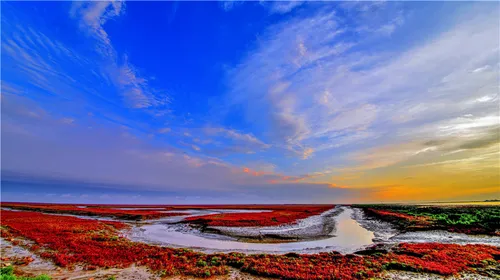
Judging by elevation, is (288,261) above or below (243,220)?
above

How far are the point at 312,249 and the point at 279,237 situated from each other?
757 cm

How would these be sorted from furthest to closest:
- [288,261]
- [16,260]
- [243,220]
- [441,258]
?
1. [243,220]
2. [16,260]
3. [288,261]
4. [441,258]

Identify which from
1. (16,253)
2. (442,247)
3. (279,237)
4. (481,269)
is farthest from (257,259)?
(16,253)

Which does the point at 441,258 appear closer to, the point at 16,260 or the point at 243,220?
the point at 16,260

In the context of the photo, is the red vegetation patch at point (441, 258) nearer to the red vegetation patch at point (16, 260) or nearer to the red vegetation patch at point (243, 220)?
the red vegetation patch at point (243, 220)

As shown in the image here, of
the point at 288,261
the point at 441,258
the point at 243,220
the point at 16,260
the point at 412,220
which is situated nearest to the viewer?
the point at 441,258

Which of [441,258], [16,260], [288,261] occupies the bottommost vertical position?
[288,261]

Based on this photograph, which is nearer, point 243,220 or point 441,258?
point 441,258

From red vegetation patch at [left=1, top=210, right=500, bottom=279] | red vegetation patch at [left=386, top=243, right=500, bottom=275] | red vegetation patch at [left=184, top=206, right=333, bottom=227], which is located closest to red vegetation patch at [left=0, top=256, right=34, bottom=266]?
red vegetation patch at [left=1, top=210, right=500, bottom=279]

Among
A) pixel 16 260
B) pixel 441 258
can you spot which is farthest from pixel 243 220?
pixel 441 258

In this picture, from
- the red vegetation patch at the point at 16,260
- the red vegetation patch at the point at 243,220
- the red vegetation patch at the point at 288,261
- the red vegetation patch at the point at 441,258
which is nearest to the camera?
the red vegetation patch at the point at 288,261

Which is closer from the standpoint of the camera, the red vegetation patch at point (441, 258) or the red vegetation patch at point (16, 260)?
the red vegetation patch at point (441, 258)

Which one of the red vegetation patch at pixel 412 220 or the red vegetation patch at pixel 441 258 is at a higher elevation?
the red vegetation patch at pixel 441 258

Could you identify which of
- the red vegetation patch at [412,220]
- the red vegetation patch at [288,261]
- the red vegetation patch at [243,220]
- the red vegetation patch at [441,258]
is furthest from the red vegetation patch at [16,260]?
the red vegetation patch at [412,220]
